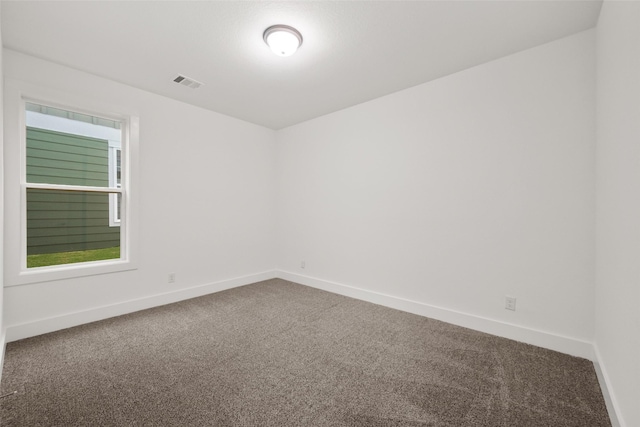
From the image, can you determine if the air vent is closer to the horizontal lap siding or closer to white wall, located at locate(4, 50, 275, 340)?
white wall, located at locate(4, 50, 275, 340)

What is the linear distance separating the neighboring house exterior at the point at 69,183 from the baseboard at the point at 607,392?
14.2 feet

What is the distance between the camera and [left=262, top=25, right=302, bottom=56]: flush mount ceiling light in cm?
207

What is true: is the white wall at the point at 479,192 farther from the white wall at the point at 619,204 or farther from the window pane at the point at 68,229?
the window pane at the point at 68,229

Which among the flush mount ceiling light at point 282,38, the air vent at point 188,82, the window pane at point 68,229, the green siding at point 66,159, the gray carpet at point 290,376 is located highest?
the air vent at point 188,82

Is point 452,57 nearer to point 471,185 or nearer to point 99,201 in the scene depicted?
point 471,185

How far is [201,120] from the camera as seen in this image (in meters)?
3.71

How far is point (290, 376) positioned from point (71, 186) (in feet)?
9.40

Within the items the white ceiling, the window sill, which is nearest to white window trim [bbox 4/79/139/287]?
the window sill

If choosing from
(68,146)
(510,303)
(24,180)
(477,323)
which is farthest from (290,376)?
(68,146)

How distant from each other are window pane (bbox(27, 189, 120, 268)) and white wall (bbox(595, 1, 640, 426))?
424cm

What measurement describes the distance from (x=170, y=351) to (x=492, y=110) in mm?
3537

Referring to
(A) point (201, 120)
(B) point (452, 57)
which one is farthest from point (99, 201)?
(B) point (452, 57)

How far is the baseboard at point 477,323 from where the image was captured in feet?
7.19

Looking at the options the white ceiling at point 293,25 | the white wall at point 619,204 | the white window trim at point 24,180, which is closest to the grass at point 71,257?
the white window trim at point 24,180
